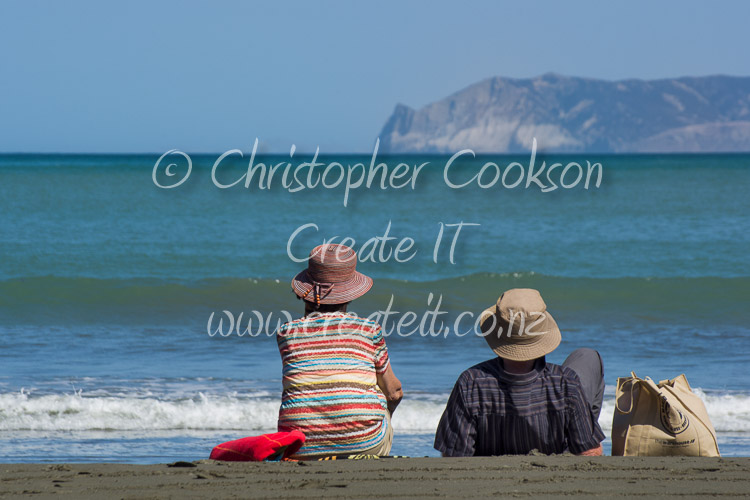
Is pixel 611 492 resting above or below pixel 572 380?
below

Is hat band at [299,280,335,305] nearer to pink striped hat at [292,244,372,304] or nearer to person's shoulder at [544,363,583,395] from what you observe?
pink striped hat at [292,244,372,304]

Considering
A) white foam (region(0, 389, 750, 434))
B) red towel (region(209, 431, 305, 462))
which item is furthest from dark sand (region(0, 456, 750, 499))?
white foam (region(0, 389, 750, 434))

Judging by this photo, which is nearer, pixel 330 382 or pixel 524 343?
pixel 524 343

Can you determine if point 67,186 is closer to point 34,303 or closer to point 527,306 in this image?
point 34,303

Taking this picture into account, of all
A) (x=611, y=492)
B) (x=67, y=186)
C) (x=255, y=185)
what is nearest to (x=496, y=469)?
(x=611, y=492)

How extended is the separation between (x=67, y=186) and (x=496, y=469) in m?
27.7

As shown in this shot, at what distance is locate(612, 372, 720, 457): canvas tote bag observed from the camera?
133 inches

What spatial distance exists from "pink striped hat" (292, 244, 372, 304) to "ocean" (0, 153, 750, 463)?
197cm

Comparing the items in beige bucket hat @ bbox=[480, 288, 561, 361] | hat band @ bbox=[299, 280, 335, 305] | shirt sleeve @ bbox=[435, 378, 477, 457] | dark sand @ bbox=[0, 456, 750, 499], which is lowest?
dark sand @ bbox=[0, 456, 750, 499]

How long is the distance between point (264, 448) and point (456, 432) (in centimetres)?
70

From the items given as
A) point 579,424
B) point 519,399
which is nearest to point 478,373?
point 519,399

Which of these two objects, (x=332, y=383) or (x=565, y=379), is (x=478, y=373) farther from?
(x=332, y=383)

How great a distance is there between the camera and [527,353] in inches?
122

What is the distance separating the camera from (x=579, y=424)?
321cm
